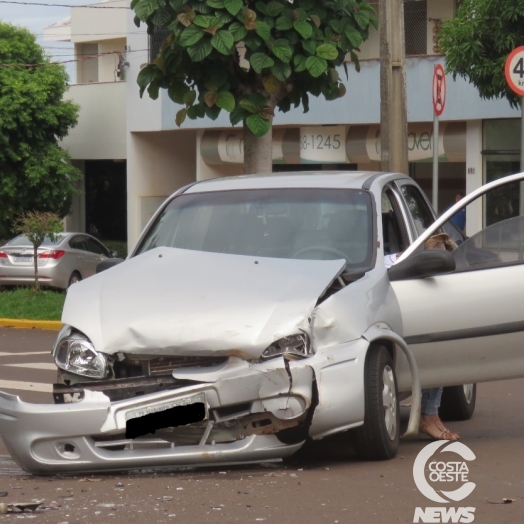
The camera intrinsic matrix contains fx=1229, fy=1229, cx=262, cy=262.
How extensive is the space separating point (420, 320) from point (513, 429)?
160cm

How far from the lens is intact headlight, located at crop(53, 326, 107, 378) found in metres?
6.04

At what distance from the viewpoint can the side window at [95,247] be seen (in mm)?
25109

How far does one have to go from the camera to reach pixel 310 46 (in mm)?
14266

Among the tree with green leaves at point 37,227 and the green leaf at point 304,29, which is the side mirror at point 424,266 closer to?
the green leaf at point 304,29

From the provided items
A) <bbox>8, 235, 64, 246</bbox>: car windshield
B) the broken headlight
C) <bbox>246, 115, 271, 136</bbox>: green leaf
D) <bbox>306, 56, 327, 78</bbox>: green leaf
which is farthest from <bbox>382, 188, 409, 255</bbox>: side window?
<bbox>8, 235, 64, 246</bbox>: car windshield

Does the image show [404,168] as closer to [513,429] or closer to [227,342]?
[513,429]

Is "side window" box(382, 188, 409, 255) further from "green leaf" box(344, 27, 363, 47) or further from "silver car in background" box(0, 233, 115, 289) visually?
"silver car in background" box(0, 233, 115, 289)

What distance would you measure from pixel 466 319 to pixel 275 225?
4.14 ft

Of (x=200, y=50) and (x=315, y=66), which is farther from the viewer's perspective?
(x=315, y=66)

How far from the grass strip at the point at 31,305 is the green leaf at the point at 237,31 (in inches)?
241

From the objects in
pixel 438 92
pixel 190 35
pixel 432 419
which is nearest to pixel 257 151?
pixel 190 35

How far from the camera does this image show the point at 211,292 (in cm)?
618

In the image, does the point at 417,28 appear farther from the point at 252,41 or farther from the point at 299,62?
the point at 252,41

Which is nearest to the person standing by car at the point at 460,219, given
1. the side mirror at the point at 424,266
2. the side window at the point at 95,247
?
the side mirror at the point at 424,266
